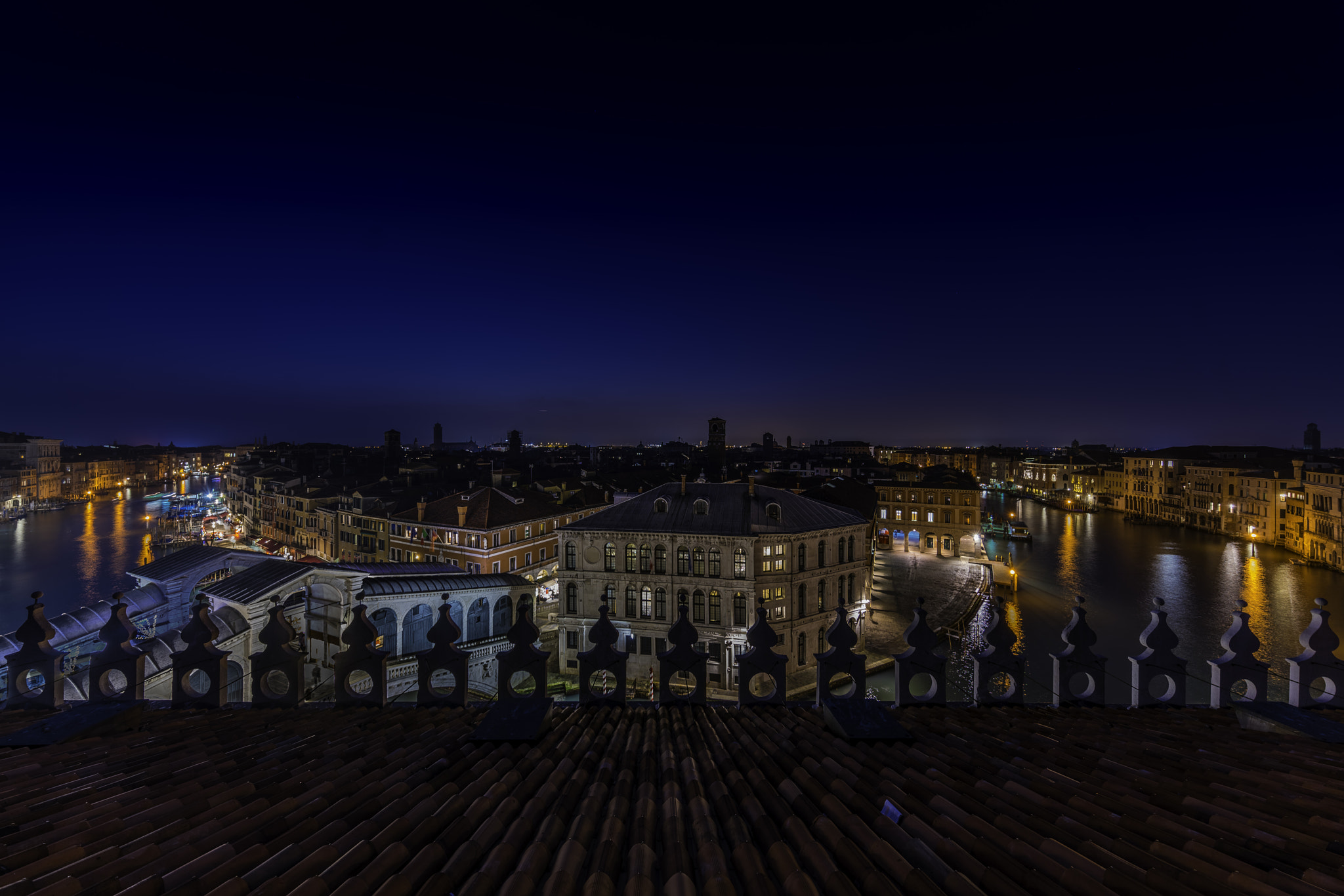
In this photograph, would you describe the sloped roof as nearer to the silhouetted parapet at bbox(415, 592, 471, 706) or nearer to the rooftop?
the silhouetted parapet at bbox(415, 592, 471, 706)

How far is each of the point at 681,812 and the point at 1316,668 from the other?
25.7 ft

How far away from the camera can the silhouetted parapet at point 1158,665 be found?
6.32 metres

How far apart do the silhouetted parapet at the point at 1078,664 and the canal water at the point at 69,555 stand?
56.2m

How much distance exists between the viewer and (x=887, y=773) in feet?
12.6

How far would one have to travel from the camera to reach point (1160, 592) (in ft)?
155

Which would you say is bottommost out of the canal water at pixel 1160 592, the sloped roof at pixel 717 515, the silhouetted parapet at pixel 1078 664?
the canal water at pixel 1160 592

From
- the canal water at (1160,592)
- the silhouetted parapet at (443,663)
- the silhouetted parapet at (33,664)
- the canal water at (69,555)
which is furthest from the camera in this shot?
the canal water at (69,555)

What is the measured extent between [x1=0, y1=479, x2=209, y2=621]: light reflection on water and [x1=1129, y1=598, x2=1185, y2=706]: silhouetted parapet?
55875 millimetres

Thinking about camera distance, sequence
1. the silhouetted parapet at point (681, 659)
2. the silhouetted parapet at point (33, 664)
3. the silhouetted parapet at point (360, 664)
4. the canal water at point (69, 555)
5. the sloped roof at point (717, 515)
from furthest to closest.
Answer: the canal water at point (69, 555), the sloped roof at point (717, 515), the silhouetted parapet at point (33, 664), the silhouetted parapet at point (360, 664), the silhouetted parapet at point (681, 659)

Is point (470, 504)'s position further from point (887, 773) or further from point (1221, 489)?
point (1221, 489)

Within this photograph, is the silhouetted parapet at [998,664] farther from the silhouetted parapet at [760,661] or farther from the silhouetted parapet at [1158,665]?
the silhouetted parapet at [760,661]

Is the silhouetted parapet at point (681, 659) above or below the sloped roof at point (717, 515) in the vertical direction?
above

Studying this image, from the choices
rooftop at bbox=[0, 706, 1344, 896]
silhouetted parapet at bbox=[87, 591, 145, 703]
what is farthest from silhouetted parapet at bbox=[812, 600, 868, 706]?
silhouetted parapet at bbox=[87, 591, 145, 703]

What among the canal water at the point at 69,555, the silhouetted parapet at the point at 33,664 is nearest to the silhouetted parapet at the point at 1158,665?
the silhouetted parapet at the point at 33,664
